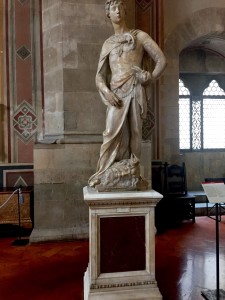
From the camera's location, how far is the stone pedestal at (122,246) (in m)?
2.39

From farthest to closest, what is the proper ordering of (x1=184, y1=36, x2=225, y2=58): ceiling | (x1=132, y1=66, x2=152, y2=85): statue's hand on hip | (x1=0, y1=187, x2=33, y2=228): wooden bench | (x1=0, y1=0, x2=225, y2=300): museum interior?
(x1=184, y1=36, x2=225, y2=58): ceiling → (x1=0, y1=187, x2=33, y2=228): wooden bench → (x1=0, y1=0, x2=225, y2=300): museum interior → (x1=132, y1=66, x2=152, y2=85): statue's hand on hip

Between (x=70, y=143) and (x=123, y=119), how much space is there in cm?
194

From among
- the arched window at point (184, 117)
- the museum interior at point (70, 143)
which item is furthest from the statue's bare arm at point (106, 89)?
the arched window at point (184, 117)

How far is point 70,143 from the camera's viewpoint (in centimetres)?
433

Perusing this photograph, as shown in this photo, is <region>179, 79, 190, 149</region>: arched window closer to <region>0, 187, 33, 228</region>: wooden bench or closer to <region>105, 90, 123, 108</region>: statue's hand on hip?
<region>0, 187, 33, 228</region>: wooden bench

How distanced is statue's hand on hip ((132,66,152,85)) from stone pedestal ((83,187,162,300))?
0.94m

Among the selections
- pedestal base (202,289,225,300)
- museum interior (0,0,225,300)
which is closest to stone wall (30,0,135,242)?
museum interior (0,0,225,300)

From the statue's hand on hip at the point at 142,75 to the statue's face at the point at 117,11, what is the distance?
463 millimetres

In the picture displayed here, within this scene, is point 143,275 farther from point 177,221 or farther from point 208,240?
point 177,221

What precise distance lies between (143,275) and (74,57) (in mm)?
3206

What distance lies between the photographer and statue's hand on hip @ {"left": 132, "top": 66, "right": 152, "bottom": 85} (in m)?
2.48

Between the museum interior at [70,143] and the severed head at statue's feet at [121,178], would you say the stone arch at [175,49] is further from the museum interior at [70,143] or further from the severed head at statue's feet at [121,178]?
the severed head at statue's feet at [121,178]

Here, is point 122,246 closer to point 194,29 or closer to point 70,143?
point 70,143

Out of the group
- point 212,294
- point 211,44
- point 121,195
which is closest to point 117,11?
point 121,195
